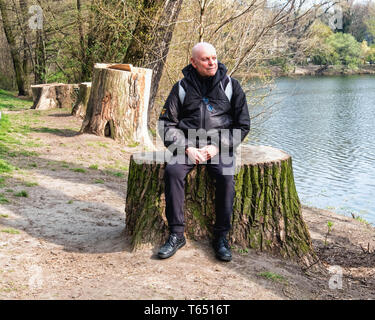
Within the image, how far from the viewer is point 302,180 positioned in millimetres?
12812

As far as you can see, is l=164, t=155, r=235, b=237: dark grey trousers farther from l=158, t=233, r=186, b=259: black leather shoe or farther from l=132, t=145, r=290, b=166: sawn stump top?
l=132, t=145, r=290, b=166: sawn stump top

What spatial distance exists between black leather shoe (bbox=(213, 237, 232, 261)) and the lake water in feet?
21.5

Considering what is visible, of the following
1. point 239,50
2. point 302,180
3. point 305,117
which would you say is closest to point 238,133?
point 239,50

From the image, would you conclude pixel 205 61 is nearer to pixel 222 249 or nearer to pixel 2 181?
pixel 222 249

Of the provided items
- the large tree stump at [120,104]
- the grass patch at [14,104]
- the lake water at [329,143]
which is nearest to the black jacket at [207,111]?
the large tree stump at [120,104]

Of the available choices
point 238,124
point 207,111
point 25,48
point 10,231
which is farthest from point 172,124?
point 25,48

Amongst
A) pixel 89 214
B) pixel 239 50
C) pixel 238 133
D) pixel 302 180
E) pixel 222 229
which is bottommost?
pixel 302 180

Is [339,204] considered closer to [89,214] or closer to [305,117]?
[89,214]

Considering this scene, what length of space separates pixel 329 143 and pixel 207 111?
47.2 feet

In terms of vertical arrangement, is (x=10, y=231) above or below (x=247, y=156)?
below

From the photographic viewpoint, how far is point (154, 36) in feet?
32.9

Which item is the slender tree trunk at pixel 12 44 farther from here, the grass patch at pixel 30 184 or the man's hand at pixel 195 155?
the man's hand at pixel 195 155

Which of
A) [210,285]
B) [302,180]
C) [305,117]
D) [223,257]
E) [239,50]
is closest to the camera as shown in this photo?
[210,285]
